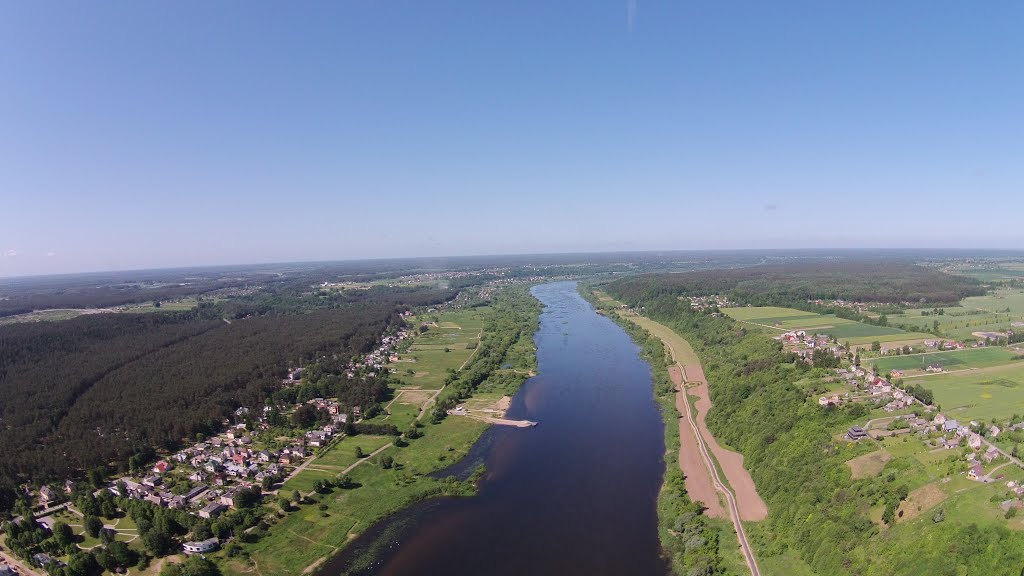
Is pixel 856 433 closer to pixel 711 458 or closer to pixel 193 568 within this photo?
pixel 711 458

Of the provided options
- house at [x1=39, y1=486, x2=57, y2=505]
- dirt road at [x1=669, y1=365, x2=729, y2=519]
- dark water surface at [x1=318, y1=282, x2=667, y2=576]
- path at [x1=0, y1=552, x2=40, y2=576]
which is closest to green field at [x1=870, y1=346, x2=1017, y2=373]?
dirt road at [x1=669, y1=365, x2=729, y2=519]

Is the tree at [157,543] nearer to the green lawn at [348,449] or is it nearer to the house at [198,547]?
the house at [198,547]

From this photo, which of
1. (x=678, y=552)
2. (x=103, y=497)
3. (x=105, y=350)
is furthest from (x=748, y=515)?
(x=105, y=350)

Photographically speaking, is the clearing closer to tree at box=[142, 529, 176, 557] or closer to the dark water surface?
the dark water surface

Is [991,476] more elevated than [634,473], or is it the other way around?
[991,476]

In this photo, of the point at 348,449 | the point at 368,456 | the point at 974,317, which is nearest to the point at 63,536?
the point at 348,449

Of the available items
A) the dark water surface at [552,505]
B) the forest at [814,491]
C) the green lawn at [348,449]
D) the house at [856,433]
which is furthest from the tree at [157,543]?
the house at [856,433]

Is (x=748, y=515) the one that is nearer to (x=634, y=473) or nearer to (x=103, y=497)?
(x=634, y=473)
